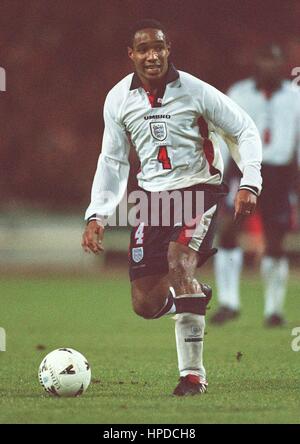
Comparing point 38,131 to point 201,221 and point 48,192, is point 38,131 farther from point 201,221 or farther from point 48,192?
point 201,221

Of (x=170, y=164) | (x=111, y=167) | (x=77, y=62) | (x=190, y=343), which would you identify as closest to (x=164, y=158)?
(x=170, y=164)

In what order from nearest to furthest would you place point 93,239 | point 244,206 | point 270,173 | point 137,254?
point 244,206
point 93,239
point 137,254
point 270,173

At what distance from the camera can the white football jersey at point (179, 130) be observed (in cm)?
752

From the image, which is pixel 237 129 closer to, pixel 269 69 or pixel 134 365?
pixel 134 365

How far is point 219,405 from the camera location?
6.73m

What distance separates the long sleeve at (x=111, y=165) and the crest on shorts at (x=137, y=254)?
280 mm

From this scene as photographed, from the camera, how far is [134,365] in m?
8.88

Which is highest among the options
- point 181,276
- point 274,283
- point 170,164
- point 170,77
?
point 274,283

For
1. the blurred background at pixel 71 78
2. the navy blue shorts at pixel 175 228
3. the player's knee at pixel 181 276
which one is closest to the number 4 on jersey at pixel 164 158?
the navy blue shorts at pixel 175 228

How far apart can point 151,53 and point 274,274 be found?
17.2 ft

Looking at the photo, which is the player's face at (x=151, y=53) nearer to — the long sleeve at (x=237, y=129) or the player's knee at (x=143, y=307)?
the long sleeve at (x=237, y=129)

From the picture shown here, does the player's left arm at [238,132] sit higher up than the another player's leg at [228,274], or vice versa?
the another player's leg at [228,274]

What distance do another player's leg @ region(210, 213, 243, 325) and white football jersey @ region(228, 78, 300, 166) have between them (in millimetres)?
797
